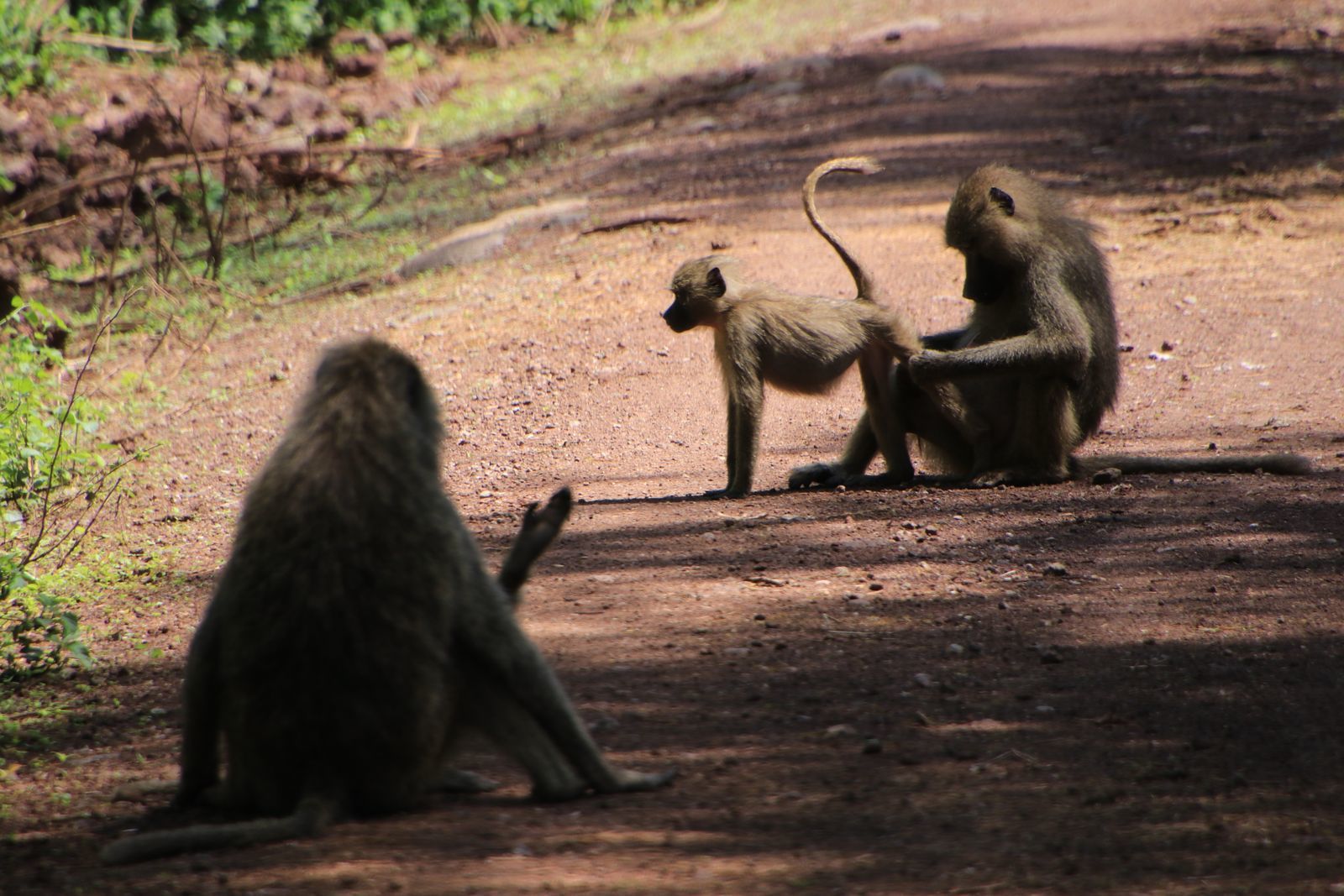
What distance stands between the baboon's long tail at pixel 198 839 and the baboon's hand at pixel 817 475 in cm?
411

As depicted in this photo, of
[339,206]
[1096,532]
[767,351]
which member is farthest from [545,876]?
[339,206]

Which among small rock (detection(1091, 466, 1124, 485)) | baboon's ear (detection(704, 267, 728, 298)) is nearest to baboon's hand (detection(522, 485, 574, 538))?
baboon's ear (detection(704, 267, 728, 298))

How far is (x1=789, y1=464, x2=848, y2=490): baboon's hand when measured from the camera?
278 inches

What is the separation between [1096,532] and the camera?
5.88 meters

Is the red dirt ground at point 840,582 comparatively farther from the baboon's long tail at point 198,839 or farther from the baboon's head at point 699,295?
the baboon's head at point 699,295

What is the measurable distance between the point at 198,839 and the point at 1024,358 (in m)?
4.38

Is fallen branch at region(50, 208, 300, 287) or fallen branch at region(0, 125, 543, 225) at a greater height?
fallen branch at region(0, 125, 543, 225)

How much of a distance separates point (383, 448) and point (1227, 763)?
2373 millimetres

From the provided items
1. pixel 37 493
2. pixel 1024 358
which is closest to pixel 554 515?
Result: pixel 1024 358

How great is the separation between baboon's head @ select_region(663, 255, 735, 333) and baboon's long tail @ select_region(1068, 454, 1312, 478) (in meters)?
1.86

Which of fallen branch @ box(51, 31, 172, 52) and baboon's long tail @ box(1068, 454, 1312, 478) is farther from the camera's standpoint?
fallen branch @ box(51, 31, 172, 52)

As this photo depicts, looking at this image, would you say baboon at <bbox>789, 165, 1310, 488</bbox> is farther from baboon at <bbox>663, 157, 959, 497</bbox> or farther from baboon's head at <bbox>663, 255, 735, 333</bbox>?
baboon's head at <bbox>663, 255, 735, 333</bbox>

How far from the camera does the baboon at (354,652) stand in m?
3.31

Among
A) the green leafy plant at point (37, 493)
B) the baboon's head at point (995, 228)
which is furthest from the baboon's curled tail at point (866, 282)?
the green leafy plant at point (37, 493)
